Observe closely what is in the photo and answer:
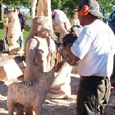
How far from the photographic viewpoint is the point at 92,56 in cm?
298

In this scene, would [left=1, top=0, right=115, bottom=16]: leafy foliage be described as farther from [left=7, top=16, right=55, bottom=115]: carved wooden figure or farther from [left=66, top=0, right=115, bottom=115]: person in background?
[left=66, top=0, right=115, bottom=115]: person in background

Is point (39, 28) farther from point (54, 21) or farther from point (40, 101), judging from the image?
point (54, 21)

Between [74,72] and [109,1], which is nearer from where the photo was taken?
[74,72]

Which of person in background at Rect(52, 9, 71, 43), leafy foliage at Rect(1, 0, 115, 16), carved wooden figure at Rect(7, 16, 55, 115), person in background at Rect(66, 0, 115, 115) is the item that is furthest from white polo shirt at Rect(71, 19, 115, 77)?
leafy foliage at Rect(1, 0, 115, 16)

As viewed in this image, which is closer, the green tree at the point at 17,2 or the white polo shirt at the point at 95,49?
the white polo shirt at the point at 95,49

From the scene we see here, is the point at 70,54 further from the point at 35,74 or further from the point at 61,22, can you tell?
the point at 61,22

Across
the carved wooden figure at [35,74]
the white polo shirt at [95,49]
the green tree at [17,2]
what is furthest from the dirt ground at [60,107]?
the green tree at [17,2]

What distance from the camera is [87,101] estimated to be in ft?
10.3

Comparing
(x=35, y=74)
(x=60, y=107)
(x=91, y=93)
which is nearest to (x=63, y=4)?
(x=60, y=107)

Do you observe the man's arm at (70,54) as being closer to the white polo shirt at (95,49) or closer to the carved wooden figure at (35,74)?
the white polo shirt at (95,49)

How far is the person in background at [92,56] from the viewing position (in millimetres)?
2871

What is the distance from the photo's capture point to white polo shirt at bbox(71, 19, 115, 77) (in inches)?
112

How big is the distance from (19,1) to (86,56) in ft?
82.7

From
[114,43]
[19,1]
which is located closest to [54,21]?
[114,43]
